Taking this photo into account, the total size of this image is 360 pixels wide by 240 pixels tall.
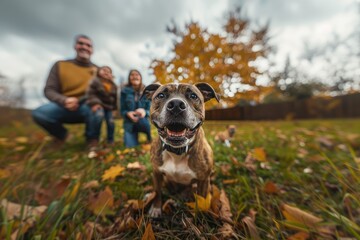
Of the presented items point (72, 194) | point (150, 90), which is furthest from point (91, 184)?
point (150, 90)

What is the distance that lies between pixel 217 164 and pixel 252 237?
99 centimetres

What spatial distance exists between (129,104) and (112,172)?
1.67 ft

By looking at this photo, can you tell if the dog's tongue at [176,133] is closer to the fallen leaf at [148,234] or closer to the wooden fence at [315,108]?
the fallen leaf at [148,234]

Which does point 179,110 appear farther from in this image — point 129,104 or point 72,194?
point 72,194

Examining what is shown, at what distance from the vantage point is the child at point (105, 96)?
1352mm

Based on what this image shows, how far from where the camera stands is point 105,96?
1.42 metres

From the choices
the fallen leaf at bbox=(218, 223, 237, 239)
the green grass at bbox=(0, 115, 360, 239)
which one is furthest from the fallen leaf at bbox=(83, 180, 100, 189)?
the fallen leaf at bbox=(218, 223, 237, 239)

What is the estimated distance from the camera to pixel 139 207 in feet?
3.61

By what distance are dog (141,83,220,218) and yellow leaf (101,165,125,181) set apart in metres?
0.25

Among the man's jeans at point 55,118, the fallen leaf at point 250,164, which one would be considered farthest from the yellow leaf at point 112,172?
the man's jeans at point 55,118

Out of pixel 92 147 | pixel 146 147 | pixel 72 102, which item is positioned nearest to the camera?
pixel 146 147

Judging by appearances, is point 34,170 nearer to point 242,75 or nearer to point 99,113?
point 99,113

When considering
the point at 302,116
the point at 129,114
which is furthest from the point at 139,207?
the point at 302,116

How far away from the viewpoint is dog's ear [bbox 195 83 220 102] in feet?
3.67
